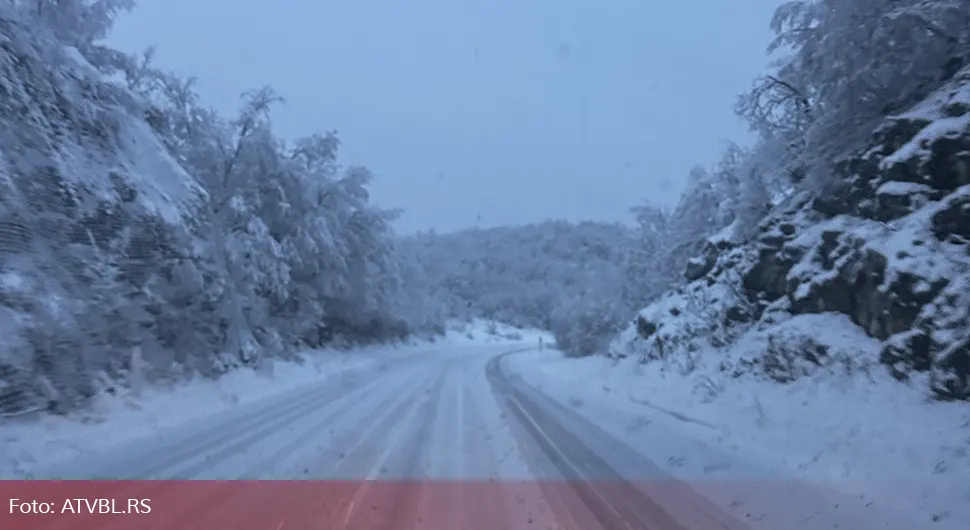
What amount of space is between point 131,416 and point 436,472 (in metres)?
6.82

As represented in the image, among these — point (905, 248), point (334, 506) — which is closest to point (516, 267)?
point (905, 248)

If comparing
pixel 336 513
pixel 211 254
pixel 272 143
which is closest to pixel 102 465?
pixel 336 513

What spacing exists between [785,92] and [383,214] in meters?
27.3

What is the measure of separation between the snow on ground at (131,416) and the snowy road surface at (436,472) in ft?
1.43

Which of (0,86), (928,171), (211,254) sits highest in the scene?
(0,86)

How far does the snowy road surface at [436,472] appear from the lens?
22.8ft

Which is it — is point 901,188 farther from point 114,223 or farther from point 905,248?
point 114,223

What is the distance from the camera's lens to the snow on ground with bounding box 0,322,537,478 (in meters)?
9.53

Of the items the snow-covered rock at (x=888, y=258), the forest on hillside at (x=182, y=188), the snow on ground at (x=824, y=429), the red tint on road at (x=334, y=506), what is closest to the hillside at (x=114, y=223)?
the forest on hillside at (x=182, y=188)

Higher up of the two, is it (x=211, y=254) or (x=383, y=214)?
(x=383, y=214)

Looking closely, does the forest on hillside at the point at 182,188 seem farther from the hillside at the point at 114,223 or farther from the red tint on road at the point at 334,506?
the red tint on road at the point at 334,506

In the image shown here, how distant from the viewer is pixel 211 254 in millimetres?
19641

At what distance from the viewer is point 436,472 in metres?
9.05

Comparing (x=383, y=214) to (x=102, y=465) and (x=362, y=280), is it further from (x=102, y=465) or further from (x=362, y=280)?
(x=102, y=465)
